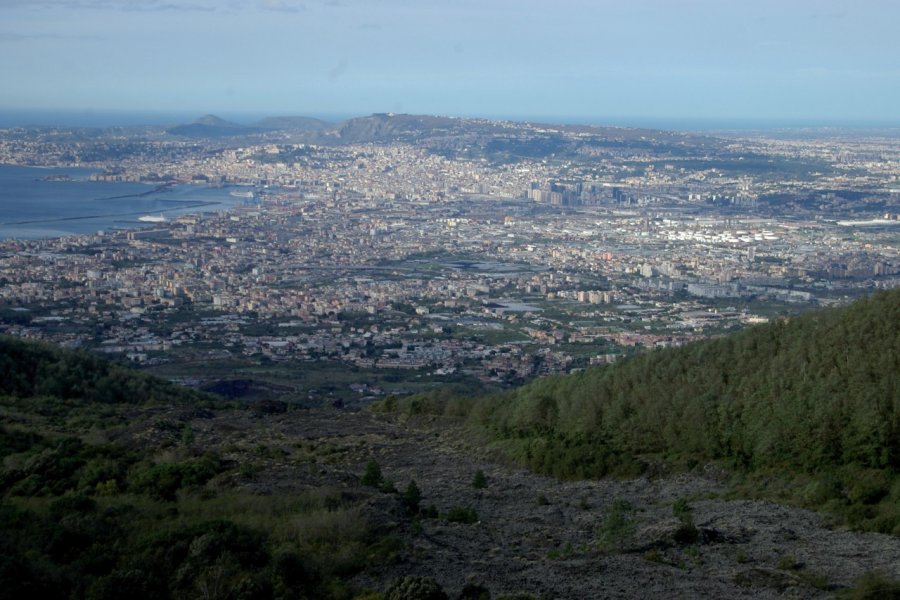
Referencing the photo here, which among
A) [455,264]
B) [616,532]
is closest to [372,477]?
[616,532]

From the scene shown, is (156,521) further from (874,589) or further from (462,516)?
(874,589)

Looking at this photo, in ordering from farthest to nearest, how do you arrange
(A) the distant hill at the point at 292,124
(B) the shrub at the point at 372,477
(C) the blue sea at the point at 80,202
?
(A) the distant hill at the point at 292,124 < (C) the blue sea at the point at 80,202 < (B) the shrub at the point at 372,477

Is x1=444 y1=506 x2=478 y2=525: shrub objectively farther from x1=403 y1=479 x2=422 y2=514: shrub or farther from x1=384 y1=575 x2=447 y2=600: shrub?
x1=384 y1=575 x2=447 y2=600: shrub

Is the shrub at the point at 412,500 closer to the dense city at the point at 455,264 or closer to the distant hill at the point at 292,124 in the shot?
the dense city at the point at 455,264

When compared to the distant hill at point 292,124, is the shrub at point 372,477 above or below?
below

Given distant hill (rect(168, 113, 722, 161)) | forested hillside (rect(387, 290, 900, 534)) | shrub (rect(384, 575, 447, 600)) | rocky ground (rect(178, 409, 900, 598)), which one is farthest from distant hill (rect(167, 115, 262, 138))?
shrub (rect(384, 575, 447, 600))

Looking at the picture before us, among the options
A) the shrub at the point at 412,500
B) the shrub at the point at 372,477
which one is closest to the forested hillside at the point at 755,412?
the shrub at the point at 372,477
